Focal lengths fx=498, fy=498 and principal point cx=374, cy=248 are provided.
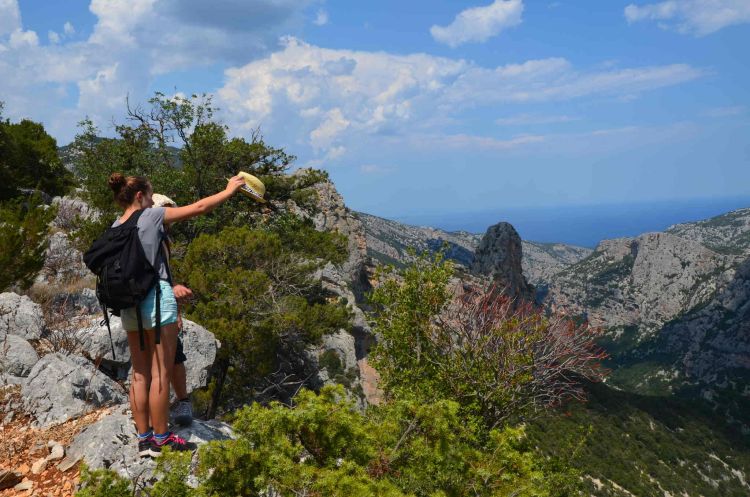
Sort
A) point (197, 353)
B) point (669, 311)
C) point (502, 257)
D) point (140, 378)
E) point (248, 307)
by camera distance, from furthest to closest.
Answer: point (669, 311)
point (502, 257)
point (248, 307)
point (197, 353)
point (140, 378)

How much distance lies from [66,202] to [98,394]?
20860 millimetres

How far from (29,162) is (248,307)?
2342 centimetres

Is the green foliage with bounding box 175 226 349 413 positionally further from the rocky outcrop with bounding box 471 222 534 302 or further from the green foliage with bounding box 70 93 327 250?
the rocky outcrop with bounding box 471 222 534 302

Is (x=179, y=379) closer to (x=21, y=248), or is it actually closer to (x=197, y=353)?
(x=197, y=353)

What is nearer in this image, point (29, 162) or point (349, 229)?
point (29, 162)

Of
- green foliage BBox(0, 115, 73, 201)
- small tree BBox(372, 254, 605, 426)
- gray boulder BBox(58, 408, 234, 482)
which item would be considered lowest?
small tree BBox(372, 254, 605, 426)

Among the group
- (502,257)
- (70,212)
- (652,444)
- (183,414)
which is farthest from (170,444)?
(502,257)

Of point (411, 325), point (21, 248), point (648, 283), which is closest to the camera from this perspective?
point (21, 248)

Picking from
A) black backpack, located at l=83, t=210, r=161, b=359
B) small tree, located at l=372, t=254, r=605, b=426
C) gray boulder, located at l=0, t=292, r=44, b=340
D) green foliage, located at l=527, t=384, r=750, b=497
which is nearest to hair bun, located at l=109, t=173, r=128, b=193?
black backpack, located at l=83, t=210, r=161, b=359

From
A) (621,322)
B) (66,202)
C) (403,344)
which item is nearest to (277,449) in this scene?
(403,344)

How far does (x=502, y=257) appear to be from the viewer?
96625mm

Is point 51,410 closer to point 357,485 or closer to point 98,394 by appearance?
point 98,394

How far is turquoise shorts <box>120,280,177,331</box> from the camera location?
4754mm

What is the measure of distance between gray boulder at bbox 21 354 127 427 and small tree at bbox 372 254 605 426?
6603 millimetres
